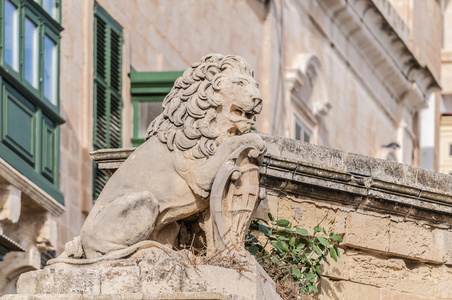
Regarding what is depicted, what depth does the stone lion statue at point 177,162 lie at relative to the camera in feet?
31.0

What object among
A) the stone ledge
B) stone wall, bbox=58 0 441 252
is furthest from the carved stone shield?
stone wall, bbox=58 0 441 252

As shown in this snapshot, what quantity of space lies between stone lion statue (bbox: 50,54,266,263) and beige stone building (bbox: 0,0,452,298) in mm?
8813

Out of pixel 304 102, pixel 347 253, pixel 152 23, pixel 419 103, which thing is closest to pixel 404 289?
pixel 347 253

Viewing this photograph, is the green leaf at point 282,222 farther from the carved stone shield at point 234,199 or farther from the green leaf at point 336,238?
the carved stone shield at point 234,199

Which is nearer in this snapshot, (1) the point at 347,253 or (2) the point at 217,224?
(2) the point at 217,224

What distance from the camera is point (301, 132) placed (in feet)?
99.4

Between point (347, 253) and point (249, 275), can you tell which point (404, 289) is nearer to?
point (347, 253)

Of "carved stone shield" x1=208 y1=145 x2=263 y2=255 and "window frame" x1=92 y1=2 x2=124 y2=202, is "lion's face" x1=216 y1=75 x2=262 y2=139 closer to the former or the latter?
"carved stone shield" x1=208 y1=145 x2=263 y2=255

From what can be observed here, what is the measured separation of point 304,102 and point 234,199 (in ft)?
68.4

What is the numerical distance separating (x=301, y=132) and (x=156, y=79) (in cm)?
707

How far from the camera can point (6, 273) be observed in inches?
757

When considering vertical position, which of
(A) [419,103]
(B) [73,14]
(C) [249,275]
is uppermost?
(A) [419,103]

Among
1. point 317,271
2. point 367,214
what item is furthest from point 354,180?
point 317,271

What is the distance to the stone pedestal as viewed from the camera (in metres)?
8.89
